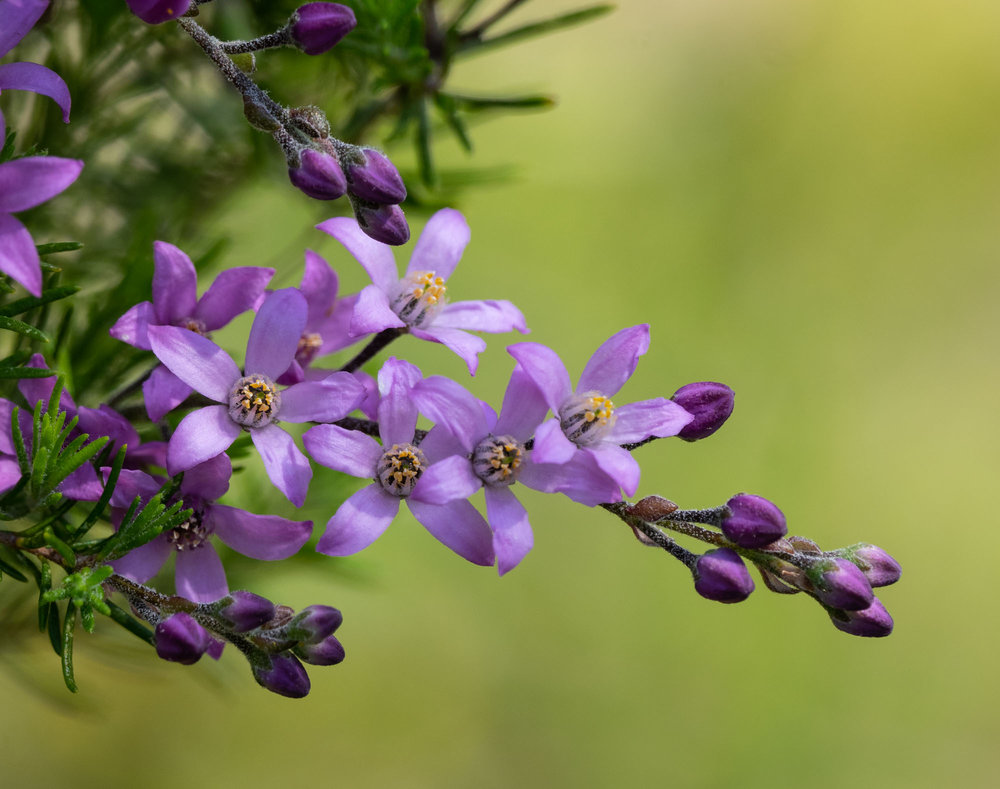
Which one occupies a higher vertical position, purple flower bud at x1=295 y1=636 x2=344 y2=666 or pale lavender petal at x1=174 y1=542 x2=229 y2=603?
purple flower bud at x1=295 y1=636 x2=344 y2=666

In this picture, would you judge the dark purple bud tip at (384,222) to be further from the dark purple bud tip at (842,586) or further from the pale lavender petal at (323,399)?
the dark purple bud tip at (842,586)

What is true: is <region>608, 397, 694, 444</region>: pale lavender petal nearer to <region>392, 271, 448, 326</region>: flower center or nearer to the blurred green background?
<region>392, 271, 448, 326</region>: flower center

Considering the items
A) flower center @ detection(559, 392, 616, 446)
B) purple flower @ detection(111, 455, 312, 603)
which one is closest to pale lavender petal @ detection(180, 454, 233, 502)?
purple flower @ detection(111, 455, 312, 603)

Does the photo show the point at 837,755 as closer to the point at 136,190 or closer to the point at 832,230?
the point at 832,230

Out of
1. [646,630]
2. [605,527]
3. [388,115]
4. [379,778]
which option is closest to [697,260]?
[605,527]

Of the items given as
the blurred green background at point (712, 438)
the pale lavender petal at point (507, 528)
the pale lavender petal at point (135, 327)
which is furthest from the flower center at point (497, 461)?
the blurred green background at point (712, 438)

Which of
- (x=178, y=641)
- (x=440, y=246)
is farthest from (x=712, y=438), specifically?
(x=178, y=641)
